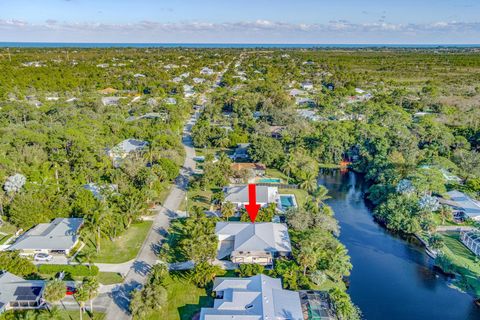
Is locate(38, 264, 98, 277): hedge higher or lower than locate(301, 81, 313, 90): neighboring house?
lower

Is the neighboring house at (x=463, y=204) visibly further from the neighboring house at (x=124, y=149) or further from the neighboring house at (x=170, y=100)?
the neighboring house at (x=170, y=100)

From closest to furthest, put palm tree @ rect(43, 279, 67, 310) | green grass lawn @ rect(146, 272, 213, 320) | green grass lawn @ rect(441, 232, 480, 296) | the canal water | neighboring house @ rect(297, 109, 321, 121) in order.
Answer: palm tree @ rect(43, 279, 67, 310) → green grass lawn @ rect(146, 272, 213, 320) → the canal water → green grass lawn @ rect(441, 232, 480, 296) → neighboring house @ rect(297, 109, 321, 121)

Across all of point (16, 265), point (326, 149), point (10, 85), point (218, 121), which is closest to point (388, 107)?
point (326, 149)

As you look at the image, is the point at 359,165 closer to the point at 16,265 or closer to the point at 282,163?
the point at 282,163

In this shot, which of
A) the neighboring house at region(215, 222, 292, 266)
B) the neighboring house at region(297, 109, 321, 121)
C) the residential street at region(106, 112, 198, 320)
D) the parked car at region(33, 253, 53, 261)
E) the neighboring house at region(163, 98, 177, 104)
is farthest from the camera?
the neighboring house at region(163, 98, 177, 104)

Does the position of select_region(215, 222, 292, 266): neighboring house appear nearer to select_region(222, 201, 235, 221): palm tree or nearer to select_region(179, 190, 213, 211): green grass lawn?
select_region(222, 201, 235, 221): palm tree

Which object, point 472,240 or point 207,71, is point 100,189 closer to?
point 472,240

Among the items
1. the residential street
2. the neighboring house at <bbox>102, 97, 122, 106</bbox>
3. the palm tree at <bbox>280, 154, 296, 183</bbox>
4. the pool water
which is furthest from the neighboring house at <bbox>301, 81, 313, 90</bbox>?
the pool water
